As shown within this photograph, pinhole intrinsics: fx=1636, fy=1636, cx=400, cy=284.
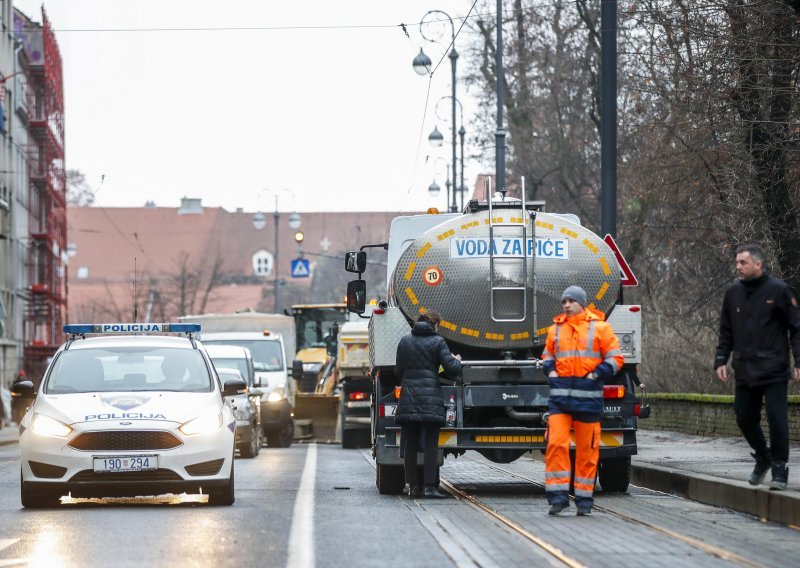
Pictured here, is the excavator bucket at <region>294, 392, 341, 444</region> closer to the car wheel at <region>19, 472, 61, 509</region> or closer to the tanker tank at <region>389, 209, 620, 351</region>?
the tanker tank at <region>389, 209, 620, 351</region>

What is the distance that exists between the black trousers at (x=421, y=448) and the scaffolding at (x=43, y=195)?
2128 inches

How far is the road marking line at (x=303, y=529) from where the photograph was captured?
31.6 ft

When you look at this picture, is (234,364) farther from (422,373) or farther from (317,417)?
(422,373)

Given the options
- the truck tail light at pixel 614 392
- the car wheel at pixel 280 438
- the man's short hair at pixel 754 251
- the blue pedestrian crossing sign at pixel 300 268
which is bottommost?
the car wheel at pixel 280 438

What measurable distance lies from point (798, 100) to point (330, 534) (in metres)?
11.2

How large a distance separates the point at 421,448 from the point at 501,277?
1773 millimetres

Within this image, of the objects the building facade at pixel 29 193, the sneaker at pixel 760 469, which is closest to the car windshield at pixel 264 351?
the sneaker at pixel 760 469

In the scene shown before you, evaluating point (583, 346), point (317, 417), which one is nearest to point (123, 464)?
point (583, 346)

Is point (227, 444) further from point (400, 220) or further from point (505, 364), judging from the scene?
point (400, 220)

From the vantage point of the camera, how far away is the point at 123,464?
537 inches

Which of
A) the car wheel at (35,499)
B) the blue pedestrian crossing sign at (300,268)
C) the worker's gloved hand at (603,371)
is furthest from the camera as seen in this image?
the blue pedestrian crossing sign at (300,268)

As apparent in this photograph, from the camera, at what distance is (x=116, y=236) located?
13188cm

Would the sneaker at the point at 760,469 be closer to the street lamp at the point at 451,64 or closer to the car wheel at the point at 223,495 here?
the car wheel at the point at 223,495

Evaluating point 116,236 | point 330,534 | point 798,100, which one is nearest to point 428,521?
point 330,534
